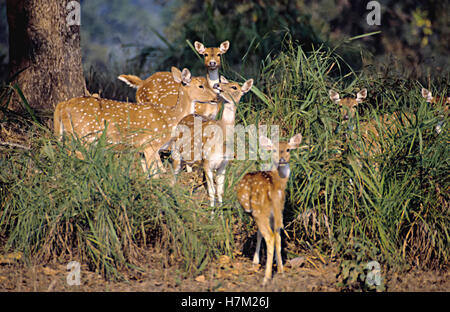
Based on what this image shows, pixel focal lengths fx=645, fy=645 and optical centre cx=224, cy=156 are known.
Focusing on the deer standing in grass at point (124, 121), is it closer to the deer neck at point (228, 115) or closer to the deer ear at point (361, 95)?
the deer neck at point (228, 115)

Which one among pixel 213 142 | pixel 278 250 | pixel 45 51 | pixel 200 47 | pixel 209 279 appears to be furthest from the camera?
pixel 200 47

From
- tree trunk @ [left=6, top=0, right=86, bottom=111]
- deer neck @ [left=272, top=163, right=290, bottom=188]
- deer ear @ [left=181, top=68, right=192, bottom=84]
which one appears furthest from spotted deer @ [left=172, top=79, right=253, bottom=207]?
tree trunk @ [left=6, top=0, right=86, bottom=111]

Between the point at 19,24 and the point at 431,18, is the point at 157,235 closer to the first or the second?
the point at 19,24

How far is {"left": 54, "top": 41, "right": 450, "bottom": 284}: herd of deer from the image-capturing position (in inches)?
238

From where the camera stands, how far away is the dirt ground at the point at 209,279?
5.98m

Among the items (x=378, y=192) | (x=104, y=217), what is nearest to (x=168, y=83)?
(x=104, y=217)

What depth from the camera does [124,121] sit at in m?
7.89

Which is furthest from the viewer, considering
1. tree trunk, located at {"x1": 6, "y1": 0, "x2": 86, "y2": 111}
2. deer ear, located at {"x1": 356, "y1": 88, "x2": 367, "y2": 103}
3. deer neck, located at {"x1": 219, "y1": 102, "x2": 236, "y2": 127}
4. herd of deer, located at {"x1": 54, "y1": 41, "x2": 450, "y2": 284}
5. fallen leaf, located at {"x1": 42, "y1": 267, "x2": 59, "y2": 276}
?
tree trunk, located at {"x1": 6, "y1": 0, "x2": 86, "y2": 111}

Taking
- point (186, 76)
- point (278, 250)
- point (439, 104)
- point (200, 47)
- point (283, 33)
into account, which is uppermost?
point (283, 33)

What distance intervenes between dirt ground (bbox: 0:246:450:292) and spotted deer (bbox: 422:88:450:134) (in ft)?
5.58

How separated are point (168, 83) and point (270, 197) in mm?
4155

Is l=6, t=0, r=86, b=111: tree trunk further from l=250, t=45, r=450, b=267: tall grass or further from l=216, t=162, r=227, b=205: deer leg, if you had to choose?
l=250, t=45, r=450, b=267: tall grass

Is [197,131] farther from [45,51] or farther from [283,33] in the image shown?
[283,33]

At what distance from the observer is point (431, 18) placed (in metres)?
18.9
